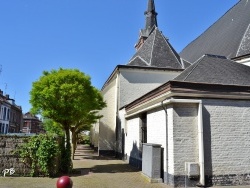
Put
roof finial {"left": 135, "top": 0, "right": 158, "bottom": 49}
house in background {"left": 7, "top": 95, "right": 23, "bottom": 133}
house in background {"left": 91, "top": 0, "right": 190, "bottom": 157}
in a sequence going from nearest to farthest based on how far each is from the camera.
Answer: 1. house in background {"left": 91, "top": 0, "right": 190, "bottom": 157}
2. roof finial {"left": 135, "top": 0, "right": 158, "bottom": 49}
3. house in background {"left": 7, "top": 95, "right": 23, "bottom": 133}

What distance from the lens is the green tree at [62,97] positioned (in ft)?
37.1

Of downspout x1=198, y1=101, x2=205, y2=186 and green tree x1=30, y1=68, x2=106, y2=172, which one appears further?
green tree x1=30, y1=68, x2=106, y2=172

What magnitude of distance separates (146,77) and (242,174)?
445 inches

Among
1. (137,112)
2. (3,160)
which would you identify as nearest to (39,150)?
(3,160)

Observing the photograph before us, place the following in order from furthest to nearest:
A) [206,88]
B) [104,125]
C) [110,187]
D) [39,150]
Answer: [104,125] → [39,150] → [206,88] → [110,187]

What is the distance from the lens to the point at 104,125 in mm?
20234

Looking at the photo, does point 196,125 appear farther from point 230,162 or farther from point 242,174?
point 242,174

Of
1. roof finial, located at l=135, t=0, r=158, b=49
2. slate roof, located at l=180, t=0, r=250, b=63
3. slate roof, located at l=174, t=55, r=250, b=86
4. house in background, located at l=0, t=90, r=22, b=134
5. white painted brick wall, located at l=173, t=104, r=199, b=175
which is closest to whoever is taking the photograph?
white painted brick wall, located at l=173, t=104, r=199, b=175

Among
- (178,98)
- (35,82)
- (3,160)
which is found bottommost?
(3,160)

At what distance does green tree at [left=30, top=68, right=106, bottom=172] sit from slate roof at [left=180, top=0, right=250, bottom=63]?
1037cm

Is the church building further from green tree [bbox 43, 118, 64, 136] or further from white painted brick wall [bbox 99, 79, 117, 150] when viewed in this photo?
white painted brick wall [bbox 99, 79, 117, 150]

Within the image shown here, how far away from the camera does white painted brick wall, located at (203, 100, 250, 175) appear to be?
8812 mm

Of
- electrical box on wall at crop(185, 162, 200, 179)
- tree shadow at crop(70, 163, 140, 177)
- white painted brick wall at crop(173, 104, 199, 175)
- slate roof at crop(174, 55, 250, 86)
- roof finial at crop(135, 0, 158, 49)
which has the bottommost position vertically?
tree shadow at crop(70, 163, 140, 177)

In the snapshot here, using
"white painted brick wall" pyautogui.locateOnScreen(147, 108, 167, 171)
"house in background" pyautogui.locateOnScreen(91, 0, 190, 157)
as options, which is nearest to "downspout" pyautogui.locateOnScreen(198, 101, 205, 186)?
"white painted brick wall" pyautogui.locateOnScreen(147, 108, 167, 171)
